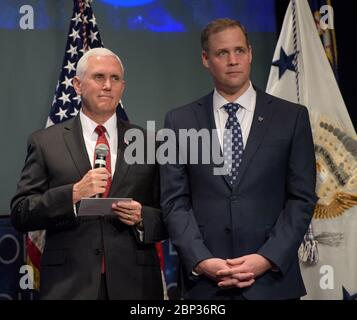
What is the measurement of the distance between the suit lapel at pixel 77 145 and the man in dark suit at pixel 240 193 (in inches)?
15.3

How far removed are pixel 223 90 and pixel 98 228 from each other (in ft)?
2.88

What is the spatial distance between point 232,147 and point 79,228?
2.68ft

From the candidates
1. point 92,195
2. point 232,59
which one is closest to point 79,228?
point 92,195

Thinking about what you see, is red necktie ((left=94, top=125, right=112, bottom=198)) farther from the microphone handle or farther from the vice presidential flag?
the vice presidential flag

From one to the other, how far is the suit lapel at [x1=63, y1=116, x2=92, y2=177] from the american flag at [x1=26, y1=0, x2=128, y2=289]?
1030 mm

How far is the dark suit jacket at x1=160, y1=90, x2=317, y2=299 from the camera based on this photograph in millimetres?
2869

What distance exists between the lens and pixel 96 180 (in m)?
2.94

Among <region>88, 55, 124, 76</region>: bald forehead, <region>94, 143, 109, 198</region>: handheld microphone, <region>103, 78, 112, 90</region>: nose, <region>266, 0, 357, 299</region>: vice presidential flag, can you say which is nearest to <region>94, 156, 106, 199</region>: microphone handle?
<region>94, 143, 109, 198</region>: handheld microphone

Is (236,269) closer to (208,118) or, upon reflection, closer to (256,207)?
(256,207)

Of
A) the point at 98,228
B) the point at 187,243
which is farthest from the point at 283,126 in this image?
the point at 98,228

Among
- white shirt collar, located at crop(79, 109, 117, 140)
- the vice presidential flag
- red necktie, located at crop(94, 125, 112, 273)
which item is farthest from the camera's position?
the vice presidential flag

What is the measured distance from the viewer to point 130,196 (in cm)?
321

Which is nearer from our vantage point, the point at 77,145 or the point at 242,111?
the point at 242,111
